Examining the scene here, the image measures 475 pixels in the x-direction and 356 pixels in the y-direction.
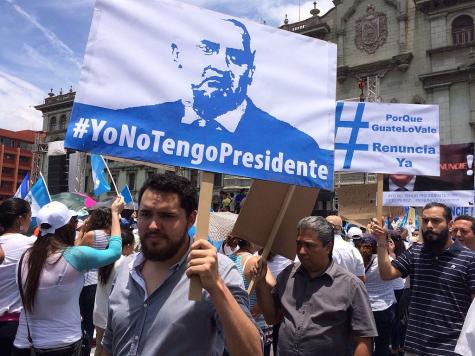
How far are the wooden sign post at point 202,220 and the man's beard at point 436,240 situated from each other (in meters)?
2.26

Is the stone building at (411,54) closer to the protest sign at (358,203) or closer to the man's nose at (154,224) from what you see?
the protest sign at (358,203)

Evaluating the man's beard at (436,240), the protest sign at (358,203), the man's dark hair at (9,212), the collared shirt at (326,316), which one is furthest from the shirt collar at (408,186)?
the man's dark hair at (9,212)

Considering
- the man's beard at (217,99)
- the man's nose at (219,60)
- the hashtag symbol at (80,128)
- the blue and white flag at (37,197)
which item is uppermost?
the man's nose at (219,60)

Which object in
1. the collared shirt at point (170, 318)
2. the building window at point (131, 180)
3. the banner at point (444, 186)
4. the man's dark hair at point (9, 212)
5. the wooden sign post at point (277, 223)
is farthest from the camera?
the building window at point (131, 180)

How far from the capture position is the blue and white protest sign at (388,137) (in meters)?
4.56

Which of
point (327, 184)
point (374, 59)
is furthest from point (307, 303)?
point (374, 59)

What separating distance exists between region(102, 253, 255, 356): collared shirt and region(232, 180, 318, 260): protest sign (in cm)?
96

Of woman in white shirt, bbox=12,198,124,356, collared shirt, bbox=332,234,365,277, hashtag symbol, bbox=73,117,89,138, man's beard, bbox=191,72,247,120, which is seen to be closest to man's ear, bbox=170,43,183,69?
man's beard, bbox=191,72,247,120

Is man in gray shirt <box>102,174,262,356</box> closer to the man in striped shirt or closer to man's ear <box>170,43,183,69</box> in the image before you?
man's ear <box>170,43,183,69</box>

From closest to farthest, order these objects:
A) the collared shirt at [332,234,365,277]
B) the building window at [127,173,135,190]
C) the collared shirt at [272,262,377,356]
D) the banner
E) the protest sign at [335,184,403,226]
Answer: the collared shirt at [272,262,377,356]
the collared shirt at [332,234,365,277]
the protest sign at [335,184,403,226]
the banner
the building window at [127,173,135,190]

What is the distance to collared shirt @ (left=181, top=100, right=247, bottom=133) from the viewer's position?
6.62 ft

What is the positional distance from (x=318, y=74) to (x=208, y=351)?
4.95 feet

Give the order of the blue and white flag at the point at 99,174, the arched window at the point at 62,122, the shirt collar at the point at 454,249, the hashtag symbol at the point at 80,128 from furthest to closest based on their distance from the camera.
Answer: the arched window at the point at 62,122
the blue and white flag at the point at 99,174
the shirt collar at the point at 454,249
the hashtag symbol at the point at 80,128

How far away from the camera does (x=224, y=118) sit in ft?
6.82
